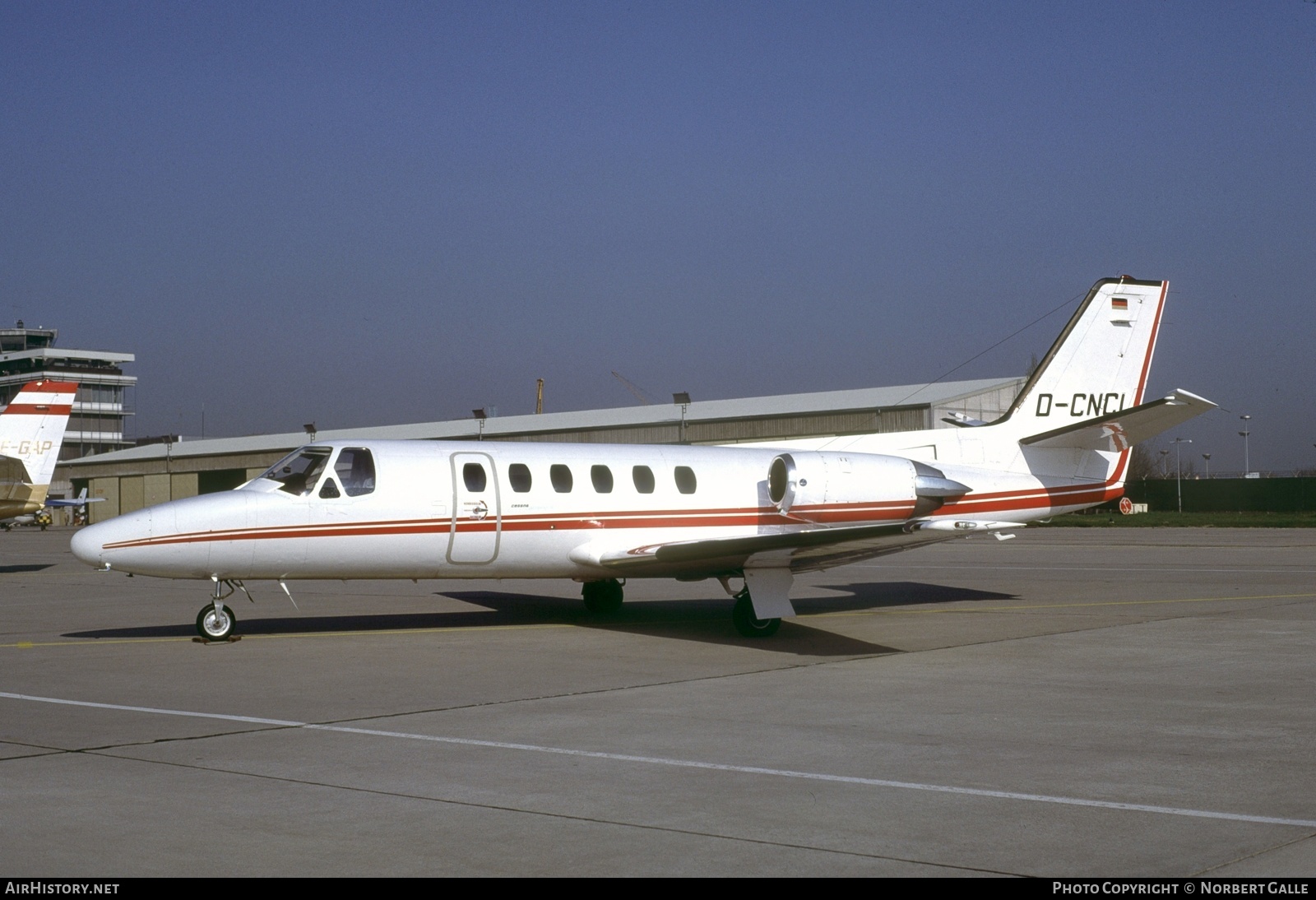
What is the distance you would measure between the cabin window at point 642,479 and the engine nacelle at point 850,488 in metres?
1.82

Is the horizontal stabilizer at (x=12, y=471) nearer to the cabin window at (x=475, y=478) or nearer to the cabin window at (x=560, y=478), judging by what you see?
the cabin window at (x=475, y=478)

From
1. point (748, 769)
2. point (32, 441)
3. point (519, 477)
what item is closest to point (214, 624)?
point (519, 477)

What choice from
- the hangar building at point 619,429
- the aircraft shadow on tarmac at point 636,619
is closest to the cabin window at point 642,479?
the aircraft shadow on tarmac at point 636,619

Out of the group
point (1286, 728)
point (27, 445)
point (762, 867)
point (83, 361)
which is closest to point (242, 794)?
point (762, 867)

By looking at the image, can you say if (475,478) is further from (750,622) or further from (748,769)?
(748,769)

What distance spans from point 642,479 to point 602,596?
8.03 feet

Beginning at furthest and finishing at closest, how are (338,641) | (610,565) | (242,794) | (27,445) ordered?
(27,445), (610,565), (338,641), (242,794)

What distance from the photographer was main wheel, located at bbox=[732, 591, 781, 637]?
53.6ft

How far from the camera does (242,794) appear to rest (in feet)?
24.2

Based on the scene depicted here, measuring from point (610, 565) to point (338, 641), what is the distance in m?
3.78

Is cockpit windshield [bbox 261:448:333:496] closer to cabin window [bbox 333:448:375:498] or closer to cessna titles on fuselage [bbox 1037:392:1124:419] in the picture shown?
cabin window [bbox 333:448:375:498]

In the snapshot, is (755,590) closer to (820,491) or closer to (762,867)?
(820,491)

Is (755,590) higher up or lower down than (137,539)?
lower down

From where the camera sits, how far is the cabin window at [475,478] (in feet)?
54.9
